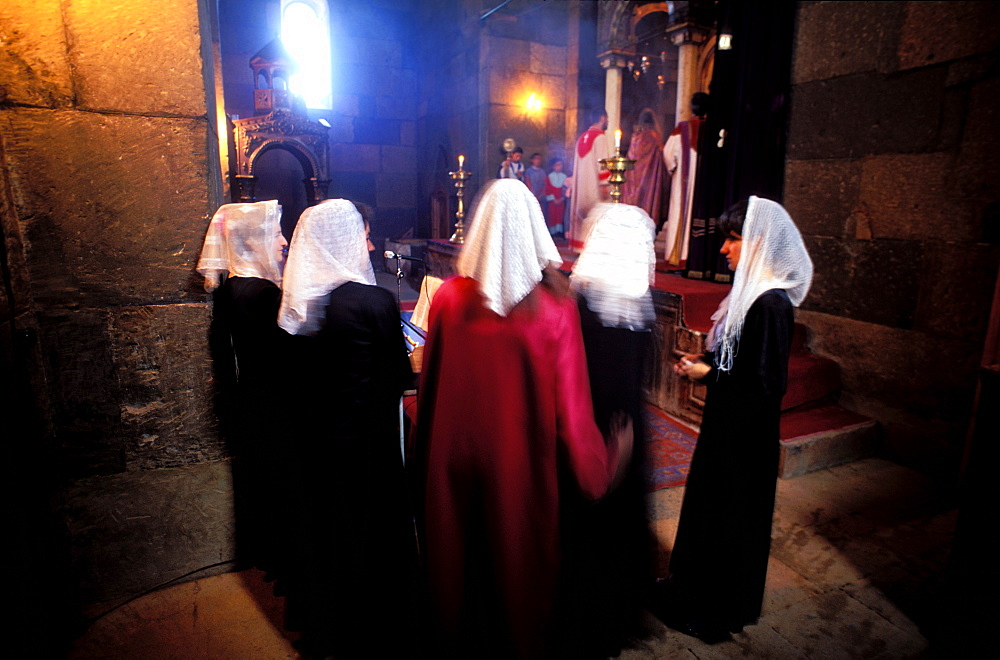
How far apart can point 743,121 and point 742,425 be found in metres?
4.22

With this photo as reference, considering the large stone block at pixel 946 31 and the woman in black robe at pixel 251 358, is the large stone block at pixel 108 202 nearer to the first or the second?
the woman in black robe at pixel 251 358

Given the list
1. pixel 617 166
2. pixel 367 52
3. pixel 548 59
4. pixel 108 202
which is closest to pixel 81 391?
pixel 108 202

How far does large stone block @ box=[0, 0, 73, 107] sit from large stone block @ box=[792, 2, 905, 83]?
5142mm

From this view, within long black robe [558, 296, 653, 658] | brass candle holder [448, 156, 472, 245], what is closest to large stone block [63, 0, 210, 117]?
long black robe [558, 296, 653, 658]

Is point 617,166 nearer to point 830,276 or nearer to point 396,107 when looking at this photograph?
point 830,276

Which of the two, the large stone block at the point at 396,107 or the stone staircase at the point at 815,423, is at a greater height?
the large stone block at the point at 396,107

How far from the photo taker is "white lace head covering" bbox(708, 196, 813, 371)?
2336 millimetres

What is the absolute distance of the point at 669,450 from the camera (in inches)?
169

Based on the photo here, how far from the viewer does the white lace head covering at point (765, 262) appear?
92.0 inches

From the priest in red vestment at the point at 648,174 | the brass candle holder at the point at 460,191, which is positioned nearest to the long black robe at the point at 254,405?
the brass candle holder at the point at 460,191

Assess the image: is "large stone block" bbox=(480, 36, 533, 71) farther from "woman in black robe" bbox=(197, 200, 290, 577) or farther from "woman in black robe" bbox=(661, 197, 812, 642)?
"woman in black robe" bbox=(661, 197, 812, 642)

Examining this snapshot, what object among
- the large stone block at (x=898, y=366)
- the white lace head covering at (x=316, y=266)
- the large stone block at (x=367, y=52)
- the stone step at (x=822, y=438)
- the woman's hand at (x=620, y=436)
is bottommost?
the stone step at (x=822, y=438)

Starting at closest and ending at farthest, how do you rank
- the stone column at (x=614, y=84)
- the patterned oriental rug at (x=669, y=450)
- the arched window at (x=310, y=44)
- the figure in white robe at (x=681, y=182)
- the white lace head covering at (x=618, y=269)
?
the white lace head covering at (x=618, y=269) → the patterned oriental rug at (x=669, y=450) → the figure in white robe at (x=681, y=182) → the stone column at (x=614, y=84) → the arched window at (x=310, y=44)

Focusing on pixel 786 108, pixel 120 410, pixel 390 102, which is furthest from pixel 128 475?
pixel 390 102
